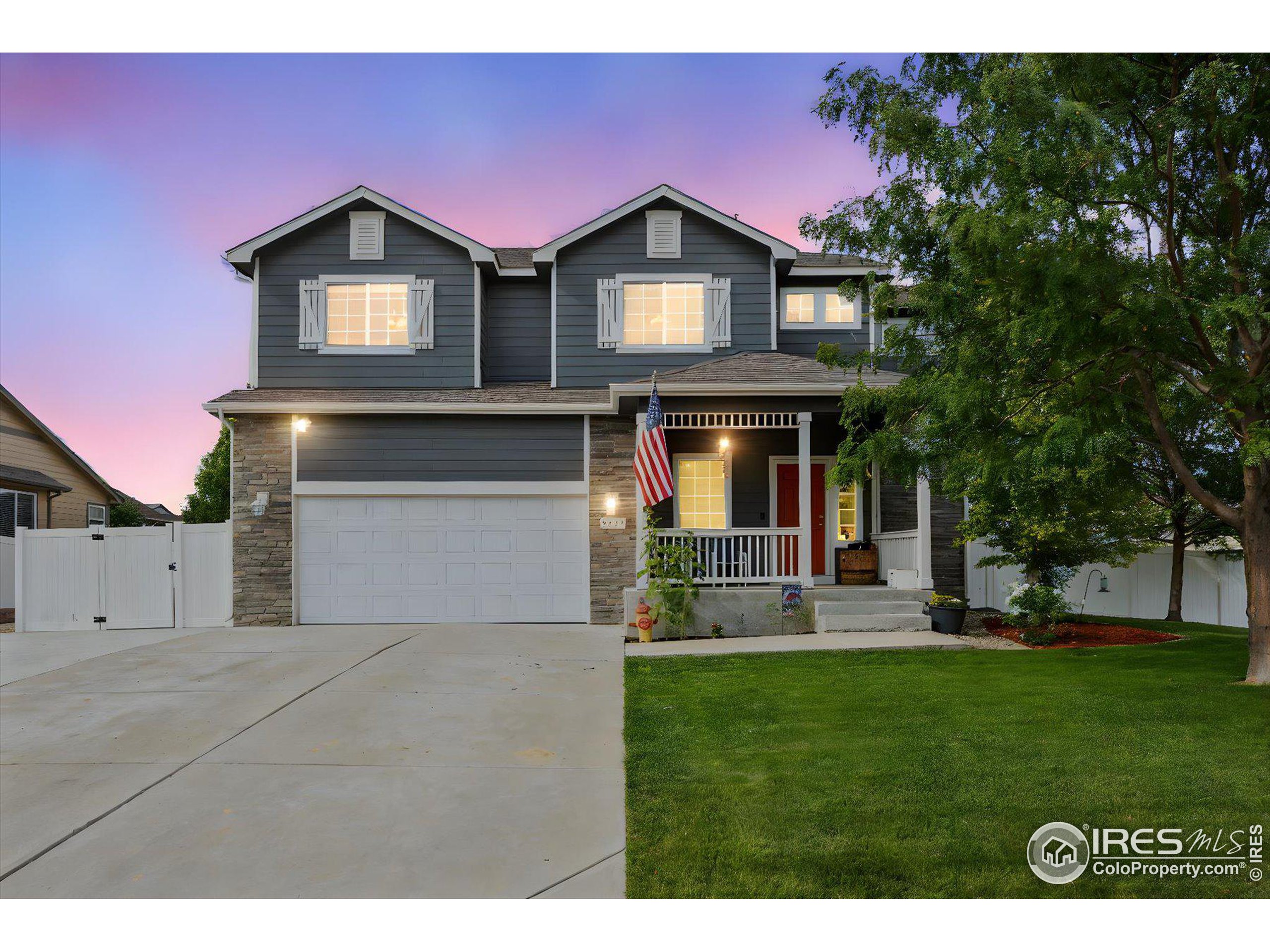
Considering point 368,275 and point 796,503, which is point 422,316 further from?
point 796,503

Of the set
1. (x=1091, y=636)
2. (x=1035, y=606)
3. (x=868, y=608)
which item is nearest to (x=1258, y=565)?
(x=1035, y=606)

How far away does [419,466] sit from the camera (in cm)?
1211

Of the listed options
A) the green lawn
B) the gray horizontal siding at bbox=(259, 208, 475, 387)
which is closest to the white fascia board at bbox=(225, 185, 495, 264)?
the gray horizontal siding at bbox=(259, 208, 475, 387)

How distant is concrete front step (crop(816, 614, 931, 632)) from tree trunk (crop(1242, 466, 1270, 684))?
143 inches

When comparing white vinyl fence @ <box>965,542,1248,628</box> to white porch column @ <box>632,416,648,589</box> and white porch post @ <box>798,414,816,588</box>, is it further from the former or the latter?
white porch column @ <box>632,416,648,589</box>

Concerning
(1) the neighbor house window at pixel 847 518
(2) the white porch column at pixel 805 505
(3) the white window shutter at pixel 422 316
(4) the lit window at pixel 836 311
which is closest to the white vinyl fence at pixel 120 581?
(3) the white window shutter at pixel 422 316

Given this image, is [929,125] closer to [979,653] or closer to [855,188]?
[855,188]

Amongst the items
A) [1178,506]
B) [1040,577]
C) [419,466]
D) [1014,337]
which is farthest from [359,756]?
[1178,506]

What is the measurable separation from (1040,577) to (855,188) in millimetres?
6043

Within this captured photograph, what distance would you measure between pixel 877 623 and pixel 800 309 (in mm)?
5816

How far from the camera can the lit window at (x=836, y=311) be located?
43.6ft

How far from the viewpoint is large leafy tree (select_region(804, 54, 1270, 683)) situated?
5.69 m

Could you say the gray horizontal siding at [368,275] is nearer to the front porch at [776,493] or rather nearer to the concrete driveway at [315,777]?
the front porch at [776,493]

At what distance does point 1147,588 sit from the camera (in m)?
13.5
